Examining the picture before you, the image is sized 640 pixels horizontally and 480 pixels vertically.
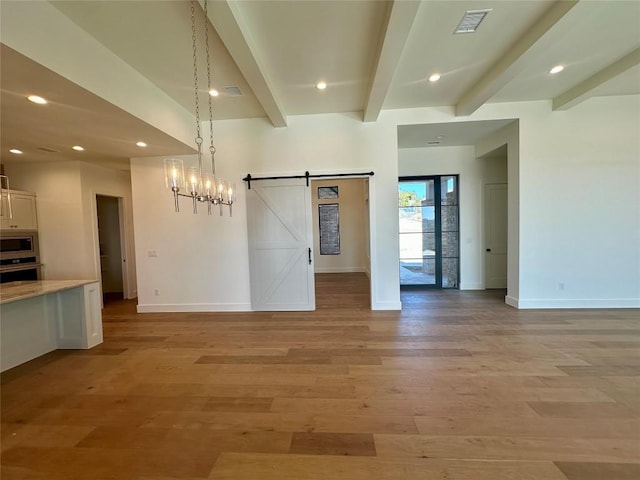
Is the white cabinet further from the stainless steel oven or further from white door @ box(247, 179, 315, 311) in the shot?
white door @ box(247, 179, 315, 311)

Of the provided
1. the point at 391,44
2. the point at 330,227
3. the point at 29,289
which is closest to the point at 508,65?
the point at 391,44

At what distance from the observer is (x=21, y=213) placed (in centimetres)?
488

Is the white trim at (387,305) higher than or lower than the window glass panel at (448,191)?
lower

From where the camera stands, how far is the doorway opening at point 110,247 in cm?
637

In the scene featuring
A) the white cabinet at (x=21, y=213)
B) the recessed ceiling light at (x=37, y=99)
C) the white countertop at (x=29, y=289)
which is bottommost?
the white countertop at (x=29, y=289)

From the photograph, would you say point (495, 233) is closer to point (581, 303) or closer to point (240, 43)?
point (581, 303)

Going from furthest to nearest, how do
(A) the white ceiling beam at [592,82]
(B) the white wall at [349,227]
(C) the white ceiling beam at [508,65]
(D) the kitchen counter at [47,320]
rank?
(B) the white wall at [349,227] → (A) the white ceiling beam at [592,82] → (D) the kitchen counter at [47,320] → (C) the white ceiling beam at [508,65]

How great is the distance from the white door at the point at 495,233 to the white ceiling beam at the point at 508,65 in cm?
243

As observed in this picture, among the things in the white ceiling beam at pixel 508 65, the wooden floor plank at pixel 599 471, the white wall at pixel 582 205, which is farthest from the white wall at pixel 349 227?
the wooden floor plank at pixel 599 471

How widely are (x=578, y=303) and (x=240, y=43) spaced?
6.10 metres

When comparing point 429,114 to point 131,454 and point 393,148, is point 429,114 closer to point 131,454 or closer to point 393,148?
point 393,148

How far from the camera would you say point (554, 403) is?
85.9 inches

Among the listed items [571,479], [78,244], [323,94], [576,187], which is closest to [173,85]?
[323,94]

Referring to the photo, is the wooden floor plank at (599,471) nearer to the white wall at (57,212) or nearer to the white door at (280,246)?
the white door at (280,246)
